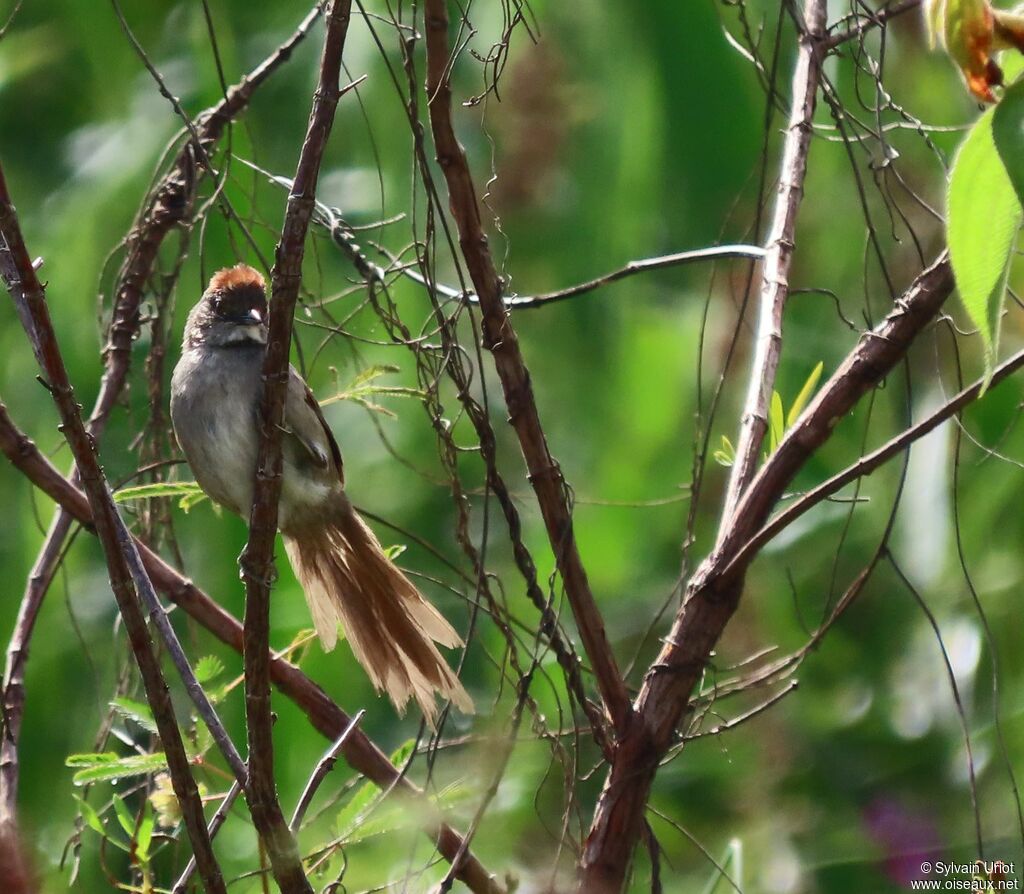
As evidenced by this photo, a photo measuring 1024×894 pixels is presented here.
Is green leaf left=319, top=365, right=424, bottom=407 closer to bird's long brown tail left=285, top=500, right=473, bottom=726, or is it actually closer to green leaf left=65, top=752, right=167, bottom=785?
bird's long brown tail left=285, top=500, right=473, bottom=726

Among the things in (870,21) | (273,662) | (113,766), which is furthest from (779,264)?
(113,766)

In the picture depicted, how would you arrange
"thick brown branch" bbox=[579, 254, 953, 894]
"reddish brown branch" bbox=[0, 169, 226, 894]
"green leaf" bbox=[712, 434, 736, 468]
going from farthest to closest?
1. "green leaf" bbox=[712, 434, 736, 468]
2. "thick brown branch" bbox=[579, 254, 953, 894]
3. "reddish brown branch" bbox=[0, 169, 226, 894]

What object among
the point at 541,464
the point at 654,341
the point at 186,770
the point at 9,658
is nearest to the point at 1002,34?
the point at 541,464

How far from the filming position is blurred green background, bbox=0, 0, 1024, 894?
16.5 feet

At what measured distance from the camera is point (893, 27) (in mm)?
5496

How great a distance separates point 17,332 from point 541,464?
433 cm

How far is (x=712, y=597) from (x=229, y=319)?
1.68 meters

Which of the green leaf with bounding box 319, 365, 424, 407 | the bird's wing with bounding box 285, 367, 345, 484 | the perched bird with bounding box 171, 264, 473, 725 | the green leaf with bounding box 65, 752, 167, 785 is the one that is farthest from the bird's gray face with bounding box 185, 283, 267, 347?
the green leaf with bounding box 65, 752, 167, 785

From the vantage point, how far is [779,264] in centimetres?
249

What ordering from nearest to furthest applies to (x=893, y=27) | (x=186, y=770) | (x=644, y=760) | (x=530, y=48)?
(x=186, y=770) → (x=644, y=760) → (x=893, y=27) → (x=530, y=48)

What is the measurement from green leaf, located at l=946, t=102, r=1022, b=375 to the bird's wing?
1.98 meters

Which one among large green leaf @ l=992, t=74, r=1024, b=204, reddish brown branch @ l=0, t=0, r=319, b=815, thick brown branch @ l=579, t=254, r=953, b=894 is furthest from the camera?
reddish brown branch @ l=0, t=0, r=319, b=815

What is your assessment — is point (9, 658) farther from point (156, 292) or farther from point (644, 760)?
point (644, 760)

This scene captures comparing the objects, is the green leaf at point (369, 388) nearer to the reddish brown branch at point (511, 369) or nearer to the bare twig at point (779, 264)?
the reddish brown branch at point (511, 369)
